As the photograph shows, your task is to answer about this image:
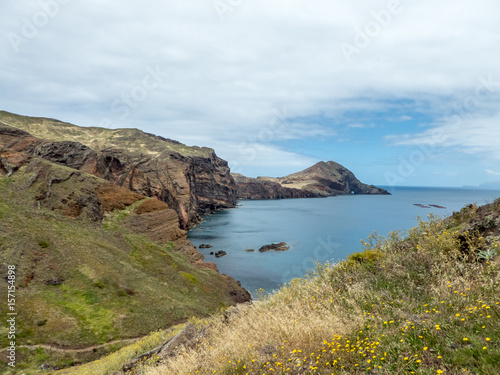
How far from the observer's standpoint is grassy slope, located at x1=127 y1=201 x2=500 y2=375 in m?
4.57

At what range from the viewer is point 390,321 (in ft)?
18.3

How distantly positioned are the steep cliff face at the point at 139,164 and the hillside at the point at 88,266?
23.5 metres

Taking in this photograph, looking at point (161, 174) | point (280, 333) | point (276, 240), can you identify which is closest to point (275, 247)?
point (276, 240)

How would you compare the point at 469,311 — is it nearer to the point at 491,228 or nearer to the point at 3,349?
the point at 491,228

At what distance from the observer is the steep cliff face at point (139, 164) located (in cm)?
7019

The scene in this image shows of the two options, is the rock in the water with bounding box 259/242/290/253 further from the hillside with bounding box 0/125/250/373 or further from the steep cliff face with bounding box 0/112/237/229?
the steep cliff face with bounding box 0/112/237/229

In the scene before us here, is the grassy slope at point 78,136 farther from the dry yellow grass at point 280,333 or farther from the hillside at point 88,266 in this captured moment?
the dry yellow grass at point 280,333

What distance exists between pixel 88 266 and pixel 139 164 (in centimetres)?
10758

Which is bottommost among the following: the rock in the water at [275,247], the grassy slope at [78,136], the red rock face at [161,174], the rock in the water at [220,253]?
the rock in the water at [220,253]

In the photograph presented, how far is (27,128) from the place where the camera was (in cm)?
15100

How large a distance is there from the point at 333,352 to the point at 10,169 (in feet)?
175

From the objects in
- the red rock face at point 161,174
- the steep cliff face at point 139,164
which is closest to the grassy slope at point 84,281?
the red rock face at point 161,174

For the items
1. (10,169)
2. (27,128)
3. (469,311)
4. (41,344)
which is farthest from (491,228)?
(27,128)

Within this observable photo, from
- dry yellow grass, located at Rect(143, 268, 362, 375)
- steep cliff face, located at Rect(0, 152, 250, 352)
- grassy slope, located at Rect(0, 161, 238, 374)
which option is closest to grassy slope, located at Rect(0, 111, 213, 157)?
steep cliff face, located at Rect(0, 152, 250, 352)
